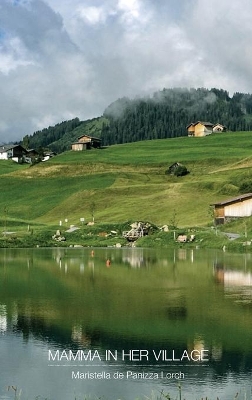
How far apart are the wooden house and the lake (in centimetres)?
4784

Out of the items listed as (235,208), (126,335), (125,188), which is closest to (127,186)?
(125,188)

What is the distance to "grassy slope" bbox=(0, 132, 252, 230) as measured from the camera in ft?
381

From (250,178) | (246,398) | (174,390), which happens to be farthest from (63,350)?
(250,178)

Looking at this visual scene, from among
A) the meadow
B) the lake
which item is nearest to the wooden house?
the meadow

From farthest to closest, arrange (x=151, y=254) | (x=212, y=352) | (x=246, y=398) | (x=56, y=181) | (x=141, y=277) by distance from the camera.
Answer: (x=56, y=181)
(x=151, y=254)
(x=141, y=277)
(x=212, y=352)
(x=246, y=398)

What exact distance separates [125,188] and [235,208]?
39950mm

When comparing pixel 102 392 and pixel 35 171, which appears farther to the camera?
pixel 35 171

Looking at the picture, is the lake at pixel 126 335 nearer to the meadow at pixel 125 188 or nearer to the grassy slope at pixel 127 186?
the meadow at pixel 125 188

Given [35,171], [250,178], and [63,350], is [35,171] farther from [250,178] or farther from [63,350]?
[63,350]

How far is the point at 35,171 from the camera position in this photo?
17338cm

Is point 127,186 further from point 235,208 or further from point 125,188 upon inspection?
point 235,208

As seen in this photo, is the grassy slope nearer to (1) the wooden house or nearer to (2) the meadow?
(2) the meadow

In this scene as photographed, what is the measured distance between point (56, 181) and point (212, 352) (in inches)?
5386

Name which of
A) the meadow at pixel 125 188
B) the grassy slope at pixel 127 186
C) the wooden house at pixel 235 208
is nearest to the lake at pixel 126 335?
the wooden house at pixel 235 208
